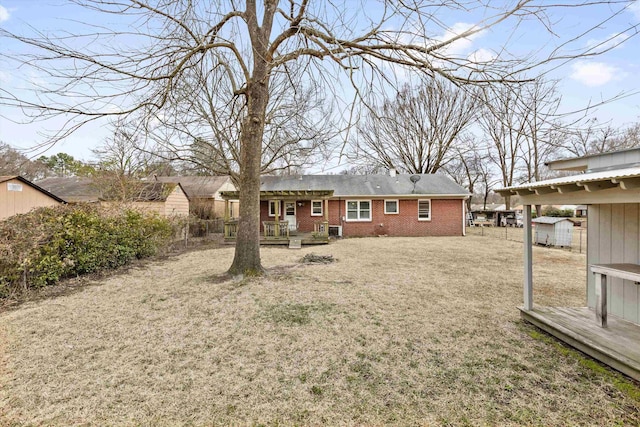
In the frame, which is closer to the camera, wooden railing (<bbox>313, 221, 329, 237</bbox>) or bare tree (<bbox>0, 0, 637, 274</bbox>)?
bare tree (<bbox>0, 0, 637, 274</bbox>)

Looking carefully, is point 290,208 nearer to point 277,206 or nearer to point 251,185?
point 277,206

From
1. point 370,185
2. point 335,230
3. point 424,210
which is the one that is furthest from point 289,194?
point 424,210

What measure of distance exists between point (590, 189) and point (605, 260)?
5.73ft

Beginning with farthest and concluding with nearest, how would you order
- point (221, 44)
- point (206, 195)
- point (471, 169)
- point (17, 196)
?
point (471, 169) < point (206, 195) < point (17, 196) < point (221, 44)

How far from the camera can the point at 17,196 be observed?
10.3 metres

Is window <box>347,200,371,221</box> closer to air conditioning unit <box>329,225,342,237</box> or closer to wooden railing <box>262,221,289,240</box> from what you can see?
air conditioning unit <box>329,225,342,237</box>

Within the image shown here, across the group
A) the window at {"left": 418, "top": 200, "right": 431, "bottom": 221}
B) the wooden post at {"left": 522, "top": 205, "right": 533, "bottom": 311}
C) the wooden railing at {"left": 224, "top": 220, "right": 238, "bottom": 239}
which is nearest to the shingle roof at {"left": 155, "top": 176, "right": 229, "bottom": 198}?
the wooden railing at {"left": 224, "top": 220, "right": 238, "bottom": 239}

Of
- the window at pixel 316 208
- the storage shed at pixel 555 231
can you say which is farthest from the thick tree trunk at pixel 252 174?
the storage shed at pixel 555 231

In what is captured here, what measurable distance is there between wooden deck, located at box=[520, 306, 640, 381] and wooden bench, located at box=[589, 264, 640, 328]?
0.55 feet

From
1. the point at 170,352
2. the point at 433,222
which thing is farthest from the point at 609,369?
the point at 433,222

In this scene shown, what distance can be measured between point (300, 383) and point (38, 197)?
44.3 ft

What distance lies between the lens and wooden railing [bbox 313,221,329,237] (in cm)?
1426

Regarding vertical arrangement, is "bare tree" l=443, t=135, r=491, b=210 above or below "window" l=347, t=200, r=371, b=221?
above

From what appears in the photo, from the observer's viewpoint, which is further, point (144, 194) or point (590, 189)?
point (144, 194)
